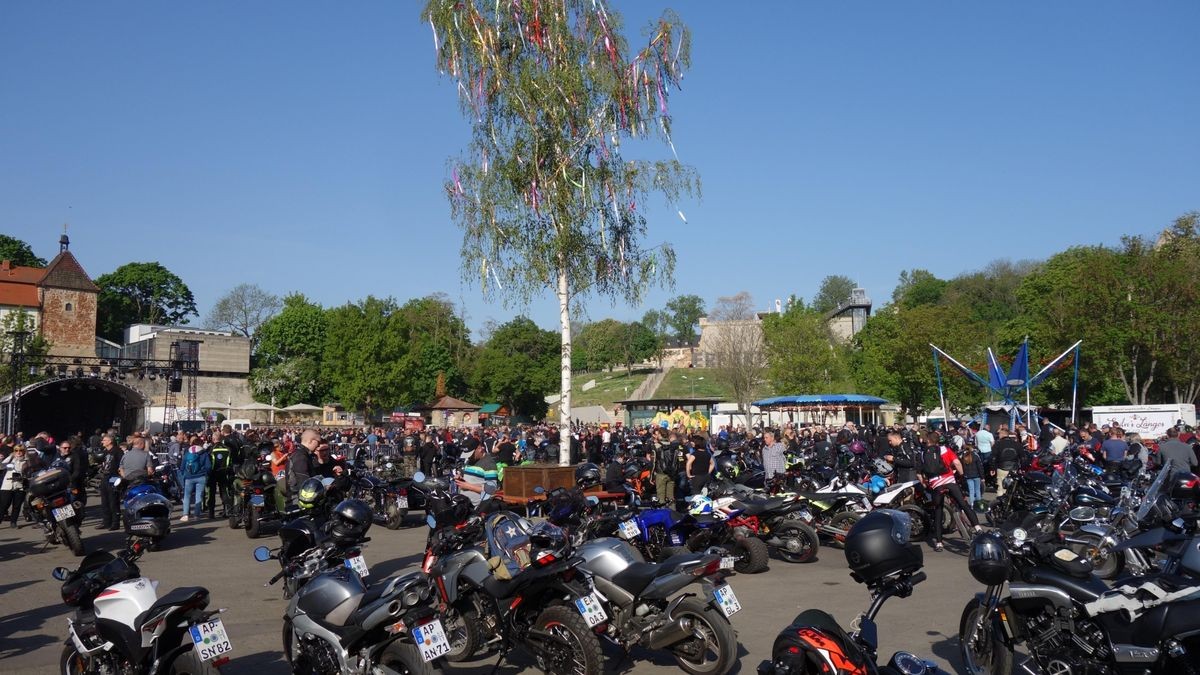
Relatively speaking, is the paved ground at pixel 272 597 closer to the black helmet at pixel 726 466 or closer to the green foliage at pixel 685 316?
the black helmet at pixel 726 466

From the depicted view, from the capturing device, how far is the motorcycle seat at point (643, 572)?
6.14 meters

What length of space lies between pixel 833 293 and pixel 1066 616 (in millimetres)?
136392

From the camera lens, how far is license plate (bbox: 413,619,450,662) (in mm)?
4953

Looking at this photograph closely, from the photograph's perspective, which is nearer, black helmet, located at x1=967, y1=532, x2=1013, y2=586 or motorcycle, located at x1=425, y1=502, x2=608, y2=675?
black helmet, located at x1=967, y1=532, x2=1013, y2=586

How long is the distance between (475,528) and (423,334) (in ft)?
245

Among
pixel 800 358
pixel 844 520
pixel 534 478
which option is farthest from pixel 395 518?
pixel 800 358

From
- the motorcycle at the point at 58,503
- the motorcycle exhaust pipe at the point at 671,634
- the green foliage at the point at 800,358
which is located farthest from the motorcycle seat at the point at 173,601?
the green foliage at the point at 800,358

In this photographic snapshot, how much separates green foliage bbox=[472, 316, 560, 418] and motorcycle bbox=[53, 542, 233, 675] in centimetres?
7328

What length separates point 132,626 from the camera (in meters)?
5.27

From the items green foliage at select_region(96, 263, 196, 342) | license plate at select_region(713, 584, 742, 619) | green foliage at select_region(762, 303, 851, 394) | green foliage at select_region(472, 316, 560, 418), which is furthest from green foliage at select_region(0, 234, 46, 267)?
license plate at select_region(713, 584, 742, 619)

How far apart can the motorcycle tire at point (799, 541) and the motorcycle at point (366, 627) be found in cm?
664

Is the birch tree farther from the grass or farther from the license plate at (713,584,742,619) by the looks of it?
the grass

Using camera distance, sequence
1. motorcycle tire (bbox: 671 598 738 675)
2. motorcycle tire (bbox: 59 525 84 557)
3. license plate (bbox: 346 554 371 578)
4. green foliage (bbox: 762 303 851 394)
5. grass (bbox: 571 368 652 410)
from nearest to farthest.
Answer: motorcycle tire (bbox: 671 598 738 675) → license plate (bbox: 346 554 371 578) → motorcycle tire (bbox: 59 525 84 557) → green foliage (bbox: 762 303 851 394) → grass (bbox: 571 368 652 410)

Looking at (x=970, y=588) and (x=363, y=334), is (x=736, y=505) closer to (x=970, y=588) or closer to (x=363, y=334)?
(x=970, y=588)
